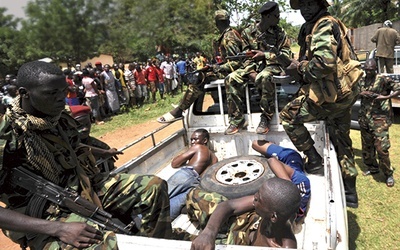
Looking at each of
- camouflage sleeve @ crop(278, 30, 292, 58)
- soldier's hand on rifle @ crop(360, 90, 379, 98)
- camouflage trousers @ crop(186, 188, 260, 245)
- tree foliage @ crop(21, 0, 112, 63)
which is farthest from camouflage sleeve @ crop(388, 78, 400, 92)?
tree foliage @ crop(21, 0, 112, 63)

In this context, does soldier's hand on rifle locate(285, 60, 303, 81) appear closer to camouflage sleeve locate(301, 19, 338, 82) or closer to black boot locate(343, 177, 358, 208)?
camouflage sleeve locate(301, 19, 338, 82)

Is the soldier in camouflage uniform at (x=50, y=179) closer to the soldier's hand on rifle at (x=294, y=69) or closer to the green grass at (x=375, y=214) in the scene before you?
the soldier's hand on rifle at (x=294, y=69)

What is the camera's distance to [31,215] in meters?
1.92

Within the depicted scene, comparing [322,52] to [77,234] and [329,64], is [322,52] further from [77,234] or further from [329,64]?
[77,234]

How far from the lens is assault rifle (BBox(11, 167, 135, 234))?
6.16ft

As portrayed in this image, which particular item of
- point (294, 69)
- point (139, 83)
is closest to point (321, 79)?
point (294, 69)

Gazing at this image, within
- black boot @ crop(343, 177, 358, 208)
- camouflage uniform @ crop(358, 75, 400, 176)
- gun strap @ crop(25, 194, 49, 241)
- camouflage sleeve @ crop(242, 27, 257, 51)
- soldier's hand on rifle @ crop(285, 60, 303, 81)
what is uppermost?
camouflage sleeve @ crop(242, 27, 257, 51)

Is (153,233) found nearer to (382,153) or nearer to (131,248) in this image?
(131,248)

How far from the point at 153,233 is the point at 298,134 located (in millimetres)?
1777

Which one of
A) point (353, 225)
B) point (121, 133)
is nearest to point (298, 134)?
point (353, 225)

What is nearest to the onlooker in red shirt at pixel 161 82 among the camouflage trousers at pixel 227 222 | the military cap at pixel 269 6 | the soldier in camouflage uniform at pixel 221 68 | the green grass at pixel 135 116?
the green grass at pixel 135 116

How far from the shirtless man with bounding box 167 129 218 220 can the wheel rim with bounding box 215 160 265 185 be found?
10.8 inches

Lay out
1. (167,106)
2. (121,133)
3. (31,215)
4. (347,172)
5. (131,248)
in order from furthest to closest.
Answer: (167,106) → (121,133) → (347,172) → (31,215) → (131,248)

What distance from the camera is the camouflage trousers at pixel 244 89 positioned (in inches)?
145
